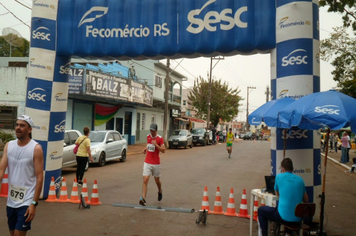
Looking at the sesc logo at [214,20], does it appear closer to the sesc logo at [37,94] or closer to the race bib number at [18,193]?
the sesc logo at [37,94]

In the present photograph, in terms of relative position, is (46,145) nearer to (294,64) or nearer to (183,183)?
(183,183)

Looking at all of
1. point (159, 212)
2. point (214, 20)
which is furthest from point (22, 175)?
point (214, 20)

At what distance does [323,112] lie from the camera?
195 inches

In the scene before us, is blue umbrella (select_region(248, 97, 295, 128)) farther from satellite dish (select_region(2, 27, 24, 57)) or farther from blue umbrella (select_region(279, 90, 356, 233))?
satellite dish (select_region(2, 27, 24, 57))

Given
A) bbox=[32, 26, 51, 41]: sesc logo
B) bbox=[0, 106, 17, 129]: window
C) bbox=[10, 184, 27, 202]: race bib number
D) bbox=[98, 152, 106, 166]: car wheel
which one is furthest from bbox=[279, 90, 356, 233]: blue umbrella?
bbox=[0, 106, 17, 129]: window

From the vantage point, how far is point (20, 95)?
21.3 m

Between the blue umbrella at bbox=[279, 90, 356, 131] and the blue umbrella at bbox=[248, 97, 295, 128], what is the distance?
196mm

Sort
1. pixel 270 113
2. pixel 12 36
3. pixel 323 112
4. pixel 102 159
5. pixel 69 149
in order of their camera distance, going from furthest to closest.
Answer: pixel 12 36
pixel 102 159
pixel 69 149
pixel 270 113
pixel 323 112

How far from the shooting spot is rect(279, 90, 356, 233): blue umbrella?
4828mm

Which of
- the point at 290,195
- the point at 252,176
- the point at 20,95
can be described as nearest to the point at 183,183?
the point at 252,176

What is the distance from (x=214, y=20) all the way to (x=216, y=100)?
46773mm

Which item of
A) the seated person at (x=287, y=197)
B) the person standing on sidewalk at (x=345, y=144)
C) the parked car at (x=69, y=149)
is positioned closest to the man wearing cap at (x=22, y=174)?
the seated person at (x=287, y=197)

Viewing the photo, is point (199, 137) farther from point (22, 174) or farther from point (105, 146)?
point (22, 174)

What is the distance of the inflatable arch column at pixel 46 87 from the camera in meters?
8.41
